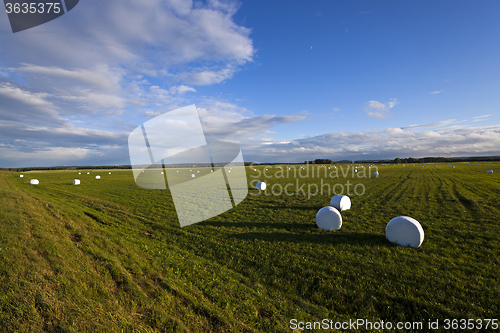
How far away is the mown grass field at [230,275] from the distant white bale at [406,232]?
634 mm

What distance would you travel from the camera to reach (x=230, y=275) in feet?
33.9

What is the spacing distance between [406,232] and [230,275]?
11594mm

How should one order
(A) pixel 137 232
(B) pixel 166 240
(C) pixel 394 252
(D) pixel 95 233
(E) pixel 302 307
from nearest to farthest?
(E) pixel 302 307, (C) pixel 394 252, (D) pixel 95 233, (B) pixel 166 240, (A) pixel 137 232

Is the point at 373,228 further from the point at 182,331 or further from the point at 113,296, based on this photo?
the point at 113,296

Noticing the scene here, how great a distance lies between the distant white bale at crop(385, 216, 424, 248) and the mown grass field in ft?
2.08

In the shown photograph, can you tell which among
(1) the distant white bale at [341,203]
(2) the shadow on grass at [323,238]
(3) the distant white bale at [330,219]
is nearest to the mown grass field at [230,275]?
(2) the shadow on grass at [323,238]

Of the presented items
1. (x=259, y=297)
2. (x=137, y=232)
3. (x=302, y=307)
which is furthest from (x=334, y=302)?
(x=137, y=232)

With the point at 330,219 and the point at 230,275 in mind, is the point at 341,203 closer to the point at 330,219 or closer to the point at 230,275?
the point at 330,219

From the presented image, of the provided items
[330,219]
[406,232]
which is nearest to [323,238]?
[330,219]

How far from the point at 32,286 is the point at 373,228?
20248mm

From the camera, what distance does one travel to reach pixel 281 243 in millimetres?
14367

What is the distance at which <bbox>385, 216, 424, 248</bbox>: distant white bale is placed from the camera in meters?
12.8

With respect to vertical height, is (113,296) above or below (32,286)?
below

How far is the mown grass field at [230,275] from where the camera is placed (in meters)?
6.69
